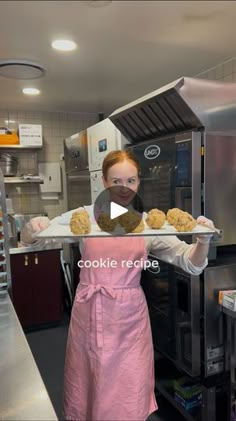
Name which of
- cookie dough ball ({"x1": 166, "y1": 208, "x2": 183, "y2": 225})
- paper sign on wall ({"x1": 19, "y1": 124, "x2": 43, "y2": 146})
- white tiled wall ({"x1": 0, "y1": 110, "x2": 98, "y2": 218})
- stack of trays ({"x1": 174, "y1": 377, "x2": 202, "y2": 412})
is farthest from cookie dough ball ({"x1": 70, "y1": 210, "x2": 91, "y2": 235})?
white tiled wall ({"x1": 0, "y1": 110, "x2": 98, "y2": 218})

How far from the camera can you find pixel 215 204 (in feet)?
4.95

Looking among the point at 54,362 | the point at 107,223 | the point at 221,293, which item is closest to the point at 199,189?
the point at 221,293

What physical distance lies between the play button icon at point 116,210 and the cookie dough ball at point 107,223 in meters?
0.01

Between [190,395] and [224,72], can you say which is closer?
[190,395]

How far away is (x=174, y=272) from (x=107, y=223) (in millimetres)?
870

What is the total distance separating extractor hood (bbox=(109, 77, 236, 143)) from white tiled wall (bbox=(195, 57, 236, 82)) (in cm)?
48

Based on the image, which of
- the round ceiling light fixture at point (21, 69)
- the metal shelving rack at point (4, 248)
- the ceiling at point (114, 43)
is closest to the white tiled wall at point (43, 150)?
the ceiling at point (114, 43)

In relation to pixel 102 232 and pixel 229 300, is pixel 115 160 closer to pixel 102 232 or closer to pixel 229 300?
pixel 102 232

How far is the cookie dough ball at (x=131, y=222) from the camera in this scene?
0.86 m

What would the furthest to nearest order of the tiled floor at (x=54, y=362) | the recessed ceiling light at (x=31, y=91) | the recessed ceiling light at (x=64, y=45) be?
the recessed ceiling light at (x=31, y=91), the tiled floor at (x=54, y=362), the recessed ceiling light at (x=64, y=45)

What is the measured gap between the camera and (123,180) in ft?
3.10

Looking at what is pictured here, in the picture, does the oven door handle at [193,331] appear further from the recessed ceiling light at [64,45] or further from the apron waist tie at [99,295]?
the recessed ceiling light at [64,45]

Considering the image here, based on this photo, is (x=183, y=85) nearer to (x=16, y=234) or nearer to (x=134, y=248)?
(x=134, y=248)

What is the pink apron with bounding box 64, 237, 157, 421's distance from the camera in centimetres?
107
